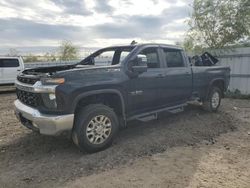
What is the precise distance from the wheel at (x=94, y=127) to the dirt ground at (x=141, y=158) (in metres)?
0.18

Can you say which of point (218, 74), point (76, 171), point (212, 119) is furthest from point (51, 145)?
point (218, 74)

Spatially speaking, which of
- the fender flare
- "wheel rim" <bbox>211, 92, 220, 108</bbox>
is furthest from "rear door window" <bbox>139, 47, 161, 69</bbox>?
"wheel rim" <bbox>211, 92, 220, 108</bbox>

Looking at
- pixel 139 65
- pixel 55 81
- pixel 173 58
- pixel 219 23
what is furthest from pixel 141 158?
pixel 219 23

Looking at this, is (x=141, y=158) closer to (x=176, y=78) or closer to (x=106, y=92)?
(x=106, y=92)

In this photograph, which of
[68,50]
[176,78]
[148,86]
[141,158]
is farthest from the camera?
[68,50]

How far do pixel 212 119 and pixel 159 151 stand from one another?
280cm

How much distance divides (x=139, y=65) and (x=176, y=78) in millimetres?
1389

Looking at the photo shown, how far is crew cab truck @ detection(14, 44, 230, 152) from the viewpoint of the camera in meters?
4.57

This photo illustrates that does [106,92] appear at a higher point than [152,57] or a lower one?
lower

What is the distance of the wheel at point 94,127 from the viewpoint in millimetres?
4750

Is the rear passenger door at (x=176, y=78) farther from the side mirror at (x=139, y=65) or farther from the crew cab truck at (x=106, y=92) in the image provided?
the side mirror at (x=139, y=65)

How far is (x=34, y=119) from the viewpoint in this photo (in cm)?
465

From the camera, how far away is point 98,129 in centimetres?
499

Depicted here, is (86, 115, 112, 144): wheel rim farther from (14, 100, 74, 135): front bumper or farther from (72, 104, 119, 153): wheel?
(14, 100, 74, 135): front bumper
